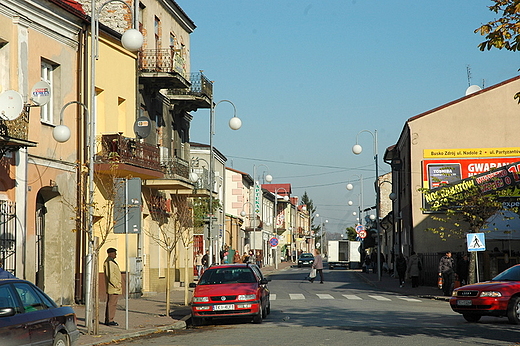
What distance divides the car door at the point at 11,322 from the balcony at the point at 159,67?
17759mm

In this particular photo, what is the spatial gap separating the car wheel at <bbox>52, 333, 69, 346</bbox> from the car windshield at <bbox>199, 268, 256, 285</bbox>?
7.43 m

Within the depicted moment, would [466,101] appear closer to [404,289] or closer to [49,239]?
[404,289]

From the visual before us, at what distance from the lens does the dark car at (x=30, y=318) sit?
8.75 m

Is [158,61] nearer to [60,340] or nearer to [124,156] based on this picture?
[124,156]

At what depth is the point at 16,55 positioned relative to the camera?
17.6 metres

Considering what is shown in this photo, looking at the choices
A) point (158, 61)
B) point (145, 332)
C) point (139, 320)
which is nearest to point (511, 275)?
point (145, 332)

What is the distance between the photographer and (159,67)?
1049 inches

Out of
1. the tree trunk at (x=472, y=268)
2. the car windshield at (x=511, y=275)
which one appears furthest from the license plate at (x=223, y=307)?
the tree trunk at (x=472, y=268)

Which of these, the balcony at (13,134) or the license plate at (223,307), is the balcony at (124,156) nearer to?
the balcony at (13,134)

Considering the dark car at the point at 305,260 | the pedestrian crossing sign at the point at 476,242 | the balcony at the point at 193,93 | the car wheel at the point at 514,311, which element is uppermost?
the balcony at the point at 193,93

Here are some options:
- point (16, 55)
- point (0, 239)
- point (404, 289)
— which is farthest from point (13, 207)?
point (404, 289)

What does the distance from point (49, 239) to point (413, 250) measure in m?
22.5

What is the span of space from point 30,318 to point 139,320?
324 inches

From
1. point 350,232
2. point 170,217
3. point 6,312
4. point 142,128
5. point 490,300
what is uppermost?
point 142,128
